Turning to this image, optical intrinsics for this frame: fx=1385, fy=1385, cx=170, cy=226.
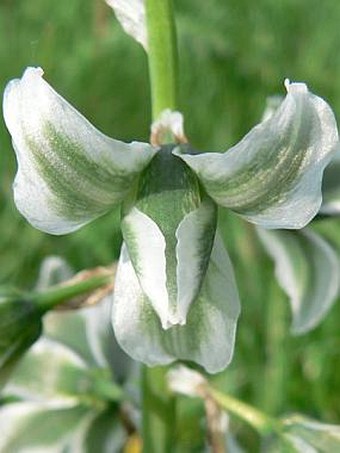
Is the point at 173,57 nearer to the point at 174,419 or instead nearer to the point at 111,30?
the point at 174,419

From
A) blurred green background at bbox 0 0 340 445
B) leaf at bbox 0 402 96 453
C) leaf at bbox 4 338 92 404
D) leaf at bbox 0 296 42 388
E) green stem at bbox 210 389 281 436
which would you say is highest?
leaf at bbox 0 296 42 388

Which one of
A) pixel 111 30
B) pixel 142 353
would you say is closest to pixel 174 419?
pixel 142 353

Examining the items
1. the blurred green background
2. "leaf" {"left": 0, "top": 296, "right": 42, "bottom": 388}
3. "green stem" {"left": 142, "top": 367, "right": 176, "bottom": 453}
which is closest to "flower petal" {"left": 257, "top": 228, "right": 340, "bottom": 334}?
"green stem" {"left": 142, "top": 367, "right": 176, "bottom": 453}

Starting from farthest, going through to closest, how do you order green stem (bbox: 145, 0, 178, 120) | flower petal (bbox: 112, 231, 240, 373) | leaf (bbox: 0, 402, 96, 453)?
leaf (bbox: 0, 402, 96, 453) → green stem (bbox: 145, 0, 178, 120) → flower petal (bbox: 112, 231, 240, 373)

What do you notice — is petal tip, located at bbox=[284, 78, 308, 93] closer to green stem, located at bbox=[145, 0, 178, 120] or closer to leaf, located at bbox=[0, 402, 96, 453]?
green stem, located at bbox=[145, 0, 178, 120]

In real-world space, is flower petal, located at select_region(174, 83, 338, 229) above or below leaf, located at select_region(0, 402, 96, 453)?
above

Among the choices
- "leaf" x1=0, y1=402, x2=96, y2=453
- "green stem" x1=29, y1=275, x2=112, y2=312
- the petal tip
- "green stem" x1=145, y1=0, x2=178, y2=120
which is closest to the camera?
the petal tip

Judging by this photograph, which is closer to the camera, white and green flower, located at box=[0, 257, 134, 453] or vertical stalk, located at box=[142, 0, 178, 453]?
vertical stalk, located at box=[142, 0, 178, 453]
